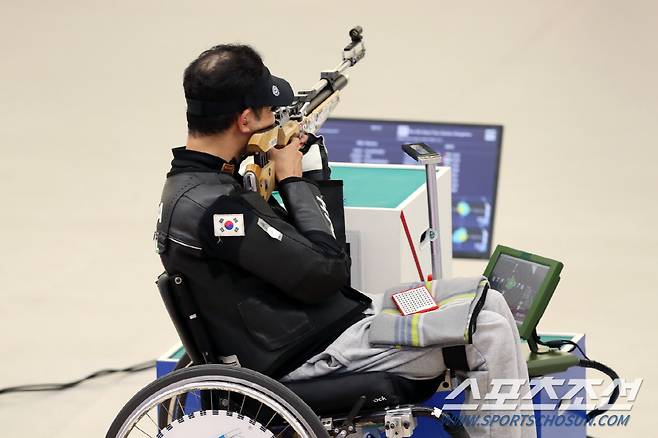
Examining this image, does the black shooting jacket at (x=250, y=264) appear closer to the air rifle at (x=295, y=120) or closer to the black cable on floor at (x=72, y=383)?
the air rifle at (x=295, y=120)

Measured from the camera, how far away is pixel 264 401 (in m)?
2.54

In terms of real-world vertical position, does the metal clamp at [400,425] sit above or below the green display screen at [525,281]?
below

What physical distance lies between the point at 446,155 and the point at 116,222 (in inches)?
63.7

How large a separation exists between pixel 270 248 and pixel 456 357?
1.54ft

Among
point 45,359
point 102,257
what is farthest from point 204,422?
point 102,257

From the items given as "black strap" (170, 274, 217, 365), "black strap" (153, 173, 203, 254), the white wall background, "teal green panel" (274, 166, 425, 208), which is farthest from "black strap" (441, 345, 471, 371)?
the white wall background

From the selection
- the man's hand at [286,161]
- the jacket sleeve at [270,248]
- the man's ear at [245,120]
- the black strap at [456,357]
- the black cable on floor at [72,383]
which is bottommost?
the black cable on floor at [72,383]

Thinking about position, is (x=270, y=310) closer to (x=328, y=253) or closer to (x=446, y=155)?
(x=328, y=253)

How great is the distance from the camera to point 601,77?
715cm

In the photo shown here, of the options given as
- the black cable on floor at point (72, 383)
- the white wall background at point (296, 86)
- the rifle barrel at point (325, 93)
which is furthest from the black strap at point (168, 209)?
the black cable on floor at point (72, 383)

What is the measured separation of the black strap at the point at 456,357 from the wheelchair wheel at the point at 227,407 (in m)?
0.34

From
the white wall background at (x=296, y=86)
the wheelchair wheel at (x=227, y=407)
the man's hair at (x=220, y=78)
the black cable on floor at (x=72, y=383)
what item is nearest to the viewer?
the wheelchair wheel at (x=227, y=407)

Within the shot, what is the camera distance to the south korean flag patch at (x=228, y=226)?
2.66 meters

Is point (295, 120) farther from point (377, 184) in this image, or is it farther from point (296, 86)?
point (296, 86)
